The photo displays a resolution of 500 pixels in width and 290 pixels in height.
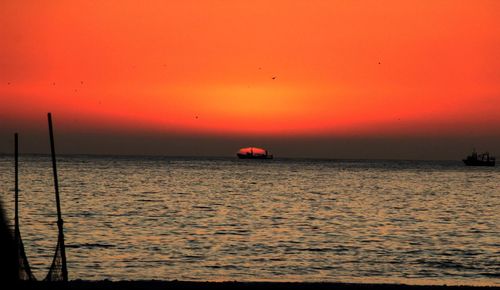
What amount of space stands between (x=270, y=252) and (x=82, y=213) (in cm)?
2624

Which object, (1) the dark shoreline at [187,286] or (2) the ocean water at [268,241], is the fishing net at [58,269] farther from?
(2) the ocean water at [268,241]

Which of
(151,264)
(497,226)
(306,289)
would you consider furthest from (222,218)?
(306,289)

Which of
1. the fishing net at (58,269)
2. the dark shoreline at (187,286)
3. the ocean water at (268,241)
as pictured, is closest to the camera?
the dark shoreline at (187,286)

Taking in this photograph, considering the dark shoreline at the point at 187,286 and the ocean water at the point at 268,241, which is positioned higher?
the dark shoreline at the point at 187,286

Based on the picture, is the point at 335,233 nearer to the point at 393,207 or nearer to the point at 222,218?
the point at 222,218

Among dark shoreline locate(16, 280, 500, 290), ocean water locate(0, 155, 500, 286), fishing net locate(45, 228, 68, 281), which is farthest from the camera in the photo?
ocean water locate(0, 155, 500, 286)

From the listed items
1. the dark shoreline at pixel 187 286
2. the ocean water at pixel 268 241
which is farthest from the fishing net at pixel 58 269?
the ocean water at pixel 268 241

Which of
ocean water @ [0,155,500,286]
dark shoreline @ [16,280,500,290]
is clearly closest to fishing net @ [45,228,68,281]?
dark shoreline @ [16,280,500,290]

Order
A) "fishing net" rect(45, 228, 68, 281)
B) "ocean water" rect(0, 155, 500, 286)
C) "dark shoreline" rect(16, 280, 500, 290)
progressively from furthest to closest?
"ocean water" rect(0, 155, 500, 286), "fishing net" rect(45, 228, 68, 281), "dark shoreline" rect(16, 280, 500, 290)

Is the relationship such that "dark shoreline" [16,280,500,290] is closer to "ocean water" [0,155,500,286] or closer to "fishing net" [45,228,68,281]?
"fishing net" [45,228,68,281]

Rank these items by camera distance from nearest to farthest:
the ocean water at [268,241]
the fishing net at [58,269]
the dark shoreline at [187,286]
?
the dark shoreline at [187,286], the fishing net at [58,269], the ocean water at [268,241]

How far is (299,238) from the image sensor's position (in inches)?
1732

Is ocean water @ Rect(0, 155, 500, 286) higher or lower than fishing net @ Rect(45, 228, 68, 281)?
lower

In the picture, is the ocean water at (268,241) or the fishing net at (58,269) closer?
the fishing net at (58,269)
